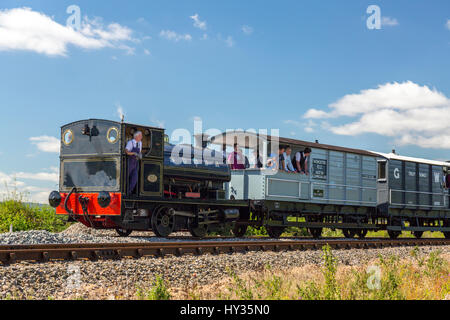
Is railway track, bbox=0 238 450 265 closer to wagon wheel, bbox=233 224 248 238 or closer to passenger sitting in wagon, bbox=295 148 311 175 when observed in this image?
passenger sitting in wagon, bbox=295 148 311 175

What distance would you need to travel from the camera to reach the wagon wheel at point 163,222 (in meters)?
13.3

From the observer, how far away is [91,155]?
13234 millimetres

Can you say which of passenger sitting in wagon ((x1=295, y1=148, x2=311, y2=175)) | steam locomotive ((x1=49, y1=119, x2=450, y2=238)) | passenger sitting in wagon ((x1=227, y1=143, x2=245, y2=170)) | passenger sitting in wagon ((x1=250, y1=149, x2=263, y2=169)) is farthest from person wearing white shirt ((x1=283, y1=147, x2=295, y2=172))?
passenger sitting in wagon ((x1=227, y1=143, x2=245, y2=170))

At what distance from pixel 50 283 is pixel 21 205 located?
39.2 ft

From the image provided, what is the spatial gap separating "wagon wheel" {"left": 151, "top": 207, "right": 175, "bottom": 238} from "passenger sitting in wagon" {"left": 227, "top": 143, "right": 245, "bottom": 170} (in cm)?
323

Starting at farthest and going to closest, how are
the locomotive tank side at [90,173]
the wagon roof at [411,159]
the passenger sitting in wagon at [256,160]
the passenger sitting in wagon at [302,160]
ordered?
1. the wagon roof at [411,159]
2. the passenger sitting in wagon at [302,160]
3. the passenger sitting in wagon at [256,160]
4. the locomotive tank side at [90,173]

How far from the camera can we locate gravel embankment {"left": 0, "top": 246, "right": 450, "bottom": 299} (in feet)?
22.6

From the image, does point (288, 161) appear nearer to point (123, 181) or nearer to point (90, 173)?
point (123, 181)

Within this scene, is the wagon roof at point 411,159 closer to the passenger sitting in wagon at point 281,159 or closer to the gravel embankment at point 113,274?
the passenger sitting in wagon at point 281,159

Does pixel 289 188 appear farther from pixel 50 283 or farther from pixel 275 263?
pixel 50 283

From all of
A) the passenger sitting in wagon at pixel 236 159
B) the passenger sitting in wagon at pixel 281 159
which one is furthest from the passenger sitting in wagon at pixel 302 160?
the passenger sitting in wagon at pixel 236 159

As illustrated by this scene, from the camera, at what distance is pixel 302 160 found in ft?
54.4

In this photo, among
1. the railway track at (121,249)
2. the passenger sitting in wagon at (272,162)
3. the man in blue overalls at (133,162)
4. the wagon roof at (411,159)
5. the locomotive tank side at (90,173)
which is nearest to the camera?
the railway track at (121,249)

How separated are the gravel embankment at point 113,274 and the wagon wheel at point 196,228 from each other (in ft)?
12.2
